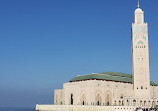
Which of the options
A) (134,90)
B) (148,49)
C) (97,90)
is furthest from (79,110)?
(148,49)

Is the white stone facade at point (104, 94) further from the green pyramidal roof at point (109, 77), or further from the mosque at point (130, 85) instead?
the green pyramidal roof at point (109, 77)

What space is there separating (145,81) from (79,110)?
2674 centimetres

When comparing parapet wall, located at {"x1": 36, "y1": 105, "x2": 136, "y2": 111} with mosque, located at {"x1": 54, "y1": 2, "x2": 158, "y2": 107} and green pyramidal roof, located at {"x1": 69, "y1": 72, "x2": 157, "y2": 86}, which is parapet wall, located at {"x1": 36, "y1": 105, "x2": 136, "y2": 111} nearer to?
mosque, located at {"x1": 54, "y1": 2, "x2": 158, "y2": 107}

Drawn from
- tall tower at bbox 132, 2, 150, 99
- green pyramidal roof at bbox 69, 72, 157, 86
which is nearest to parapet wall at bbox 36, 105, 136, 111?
green pyramidal roof at bbox 69, 72, 157, 86

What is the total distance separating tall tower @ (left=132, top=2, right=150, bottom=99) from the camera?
9412 centimetres

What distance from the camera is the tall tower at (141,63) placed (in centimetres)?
9412

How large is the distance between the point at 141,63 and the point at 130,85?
10368 mm

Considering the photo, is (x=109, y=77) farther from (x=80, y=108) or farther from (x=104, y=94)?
(x=80, y=108)

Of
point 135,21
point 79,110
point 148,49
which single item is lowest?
point 79,110

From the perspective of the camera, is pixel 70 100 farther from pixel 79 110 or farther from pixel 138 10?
pixel 138 10

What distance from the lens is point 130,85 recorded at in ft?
327

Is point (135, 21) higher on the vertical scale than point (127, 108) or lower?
higher

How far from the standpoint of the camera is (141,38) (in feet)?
315

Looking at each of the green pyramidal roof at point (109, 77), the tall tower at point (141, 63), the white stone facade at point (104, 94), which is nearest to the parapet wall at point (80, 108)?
the white stone facade at point (104, 94)
